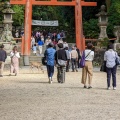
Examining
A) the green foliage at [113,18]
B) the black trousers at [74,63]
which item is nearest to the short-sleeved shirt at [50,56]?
the black trousers at [74,63]

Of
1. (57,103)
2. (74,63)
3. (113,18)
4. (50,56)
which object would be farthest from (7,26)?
(57,103)

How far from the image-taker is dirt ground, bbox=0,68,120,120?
932 cm

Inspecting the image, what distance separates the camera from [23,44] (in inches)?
1230

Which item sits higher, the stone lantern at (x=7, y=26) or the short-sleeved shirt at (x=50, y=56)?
the stone lantern at (x=7, y=26)

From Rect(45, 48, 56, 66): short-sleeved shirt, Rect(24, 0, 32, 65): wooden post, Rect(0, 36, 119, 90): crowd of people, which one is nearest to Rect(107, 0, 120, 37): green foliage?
Rect(24, 0, 32, 65): wooden post

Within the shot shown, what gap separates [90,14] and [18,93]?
3193 centimetres

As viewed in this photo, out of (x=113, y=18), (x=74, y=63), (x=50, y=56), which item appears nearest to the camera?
(x=50, y=56)

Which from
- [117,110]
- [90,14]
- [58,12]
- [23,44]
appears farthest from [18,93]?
[58,12]

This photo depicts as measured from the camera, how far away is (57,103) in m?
11.3

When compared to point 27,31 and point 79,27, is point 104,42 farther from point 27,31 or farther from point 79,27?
point 27,31

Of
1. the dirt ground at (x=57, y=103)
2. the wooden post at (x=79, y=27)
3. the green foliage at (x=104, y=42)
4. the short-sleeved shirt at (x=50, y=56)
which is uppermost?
A: the wooden post at (x=79, y=27)

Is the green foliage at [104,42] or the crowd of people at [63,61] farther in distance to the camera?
the green foliage at [104,42]

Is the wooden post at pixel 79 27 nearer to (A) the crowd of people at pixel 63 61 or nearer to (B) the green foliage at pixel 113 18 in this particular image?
(B) the green foliage at pixel 113 18

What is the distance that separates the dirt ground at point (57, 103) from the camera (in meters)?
9.32
